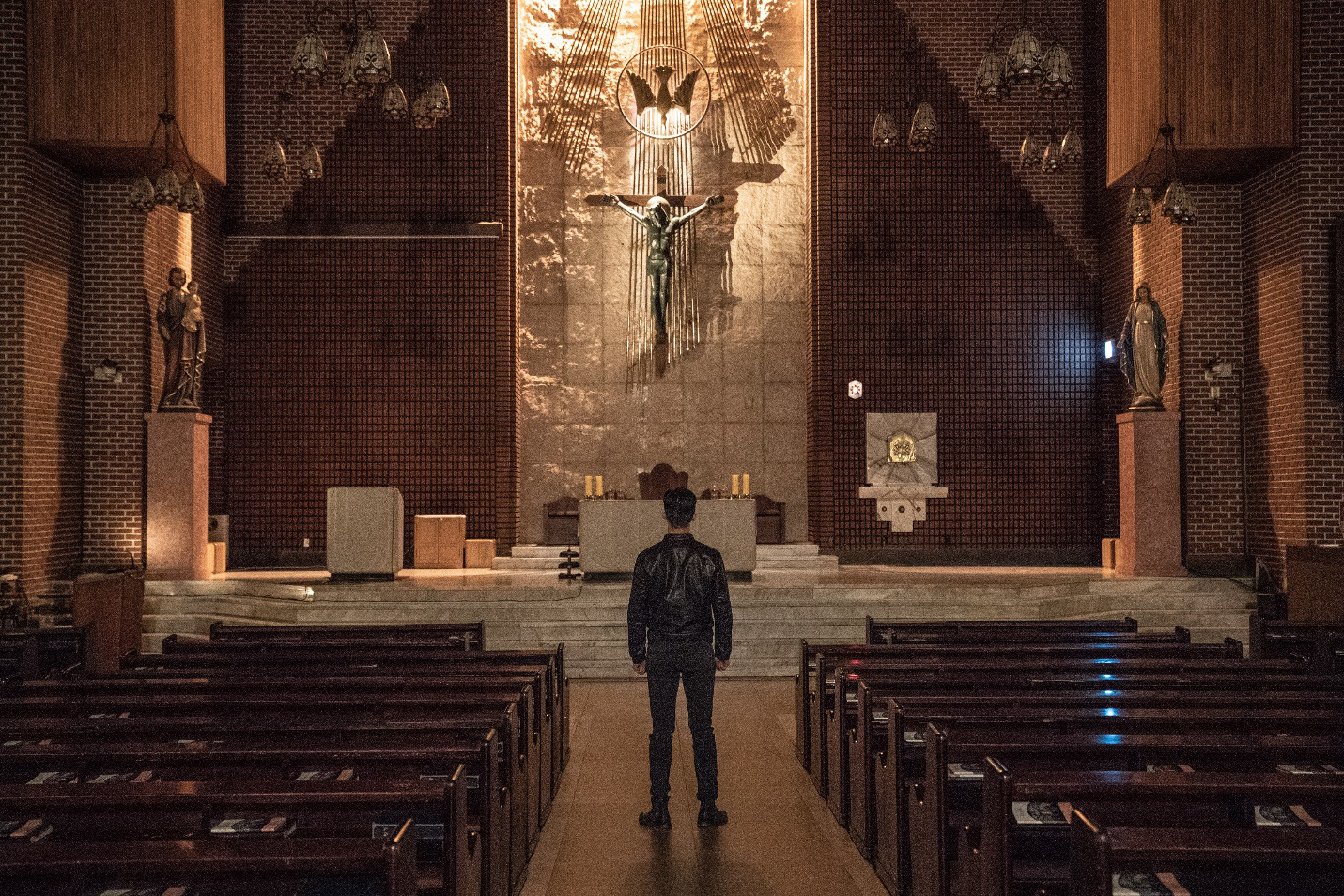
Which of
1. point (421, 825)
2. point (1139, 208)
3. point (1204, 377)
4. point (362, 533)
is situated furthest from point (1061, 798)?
point (1204, 377)

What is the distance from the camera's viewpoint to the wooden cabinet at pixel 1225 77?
11.0m

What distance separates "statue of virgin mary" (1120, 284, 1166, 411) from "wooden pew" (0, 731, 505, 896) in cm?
971

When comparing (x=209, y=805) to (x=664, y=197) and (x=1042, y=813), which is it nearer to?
(x=1042, y=813)

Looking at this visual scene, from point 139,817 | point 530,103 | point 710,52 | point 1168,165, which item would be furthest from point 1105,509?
point 139,817

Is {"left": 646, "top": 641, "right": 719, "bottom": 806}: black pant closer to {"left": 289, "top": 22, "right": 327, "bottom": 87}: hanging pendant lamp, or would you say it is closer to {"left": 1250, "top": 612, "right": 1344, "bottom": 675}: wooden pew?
{"left": 1250, "top": 612, "right": 1344, "bottom": 675}: wooden pew

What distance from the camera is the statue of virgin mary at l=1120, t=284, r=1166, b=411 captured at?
11.7 metres

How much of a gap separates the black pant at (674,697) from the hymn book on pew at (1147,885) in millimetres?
2425

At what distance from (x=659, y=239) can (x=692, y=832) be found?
1053 centimetres

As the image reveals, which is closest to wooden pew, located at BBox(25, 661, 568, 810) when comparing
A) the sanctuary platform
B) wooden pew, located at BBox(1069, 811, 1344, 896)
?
wooden pew, located at BBox(1069, 811, 1344, 896)

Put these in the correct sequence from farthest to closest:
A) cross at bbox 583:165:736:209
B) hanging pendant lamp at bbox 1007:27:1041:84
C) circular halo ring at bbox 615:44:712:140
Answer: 1. circular halo ring at bbox 615:44:712:140
2. cross at bbox 583:165:736:209
3. hanging pendant lamp at bbox 1007:27:1041:84

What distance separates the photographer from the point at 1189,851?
2297mm

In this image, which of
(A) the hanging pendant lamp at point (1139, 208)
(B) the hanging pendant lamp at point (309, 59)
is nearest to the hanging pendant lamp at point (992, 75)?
(A) the hanging pendant lamp at point (1139, 208)

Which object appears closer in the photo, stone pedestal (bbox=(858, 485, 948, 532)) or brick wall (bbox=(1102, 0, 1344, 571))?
brick wall (bbox=(1102, 0, 1344, 571))

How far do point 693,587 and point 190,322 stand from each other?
27.9ft
